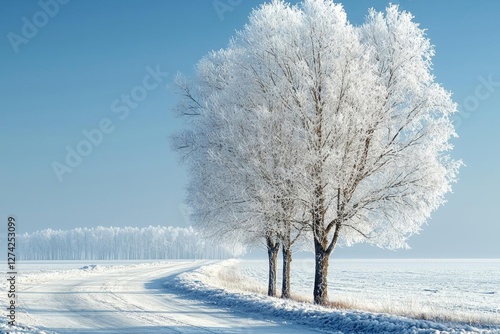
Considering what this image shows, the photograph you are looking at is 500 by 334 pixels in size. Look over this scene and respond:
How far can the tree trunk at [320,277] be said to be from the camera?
19.5 meters

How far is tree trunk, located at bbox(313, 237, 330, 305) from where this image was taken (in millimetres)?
19453

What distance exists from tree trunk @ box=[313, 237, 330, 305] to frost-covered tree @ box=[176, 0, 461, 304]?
41 millimetres

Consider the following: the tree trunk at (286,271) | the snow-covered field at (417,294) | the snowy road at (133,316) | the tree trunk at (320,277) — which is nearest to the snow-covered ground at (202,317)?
the snowy road at (133,316)

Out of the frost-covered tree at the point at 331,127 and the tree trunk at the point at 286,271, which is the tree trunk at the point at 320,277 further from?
the tree trunk at the point at 286,271

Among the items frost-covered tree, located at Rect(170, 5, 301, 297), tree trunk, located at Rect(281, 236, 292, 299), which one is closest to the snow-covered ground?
frost-covered tree, located at Rect(170, 5, 301, 297)

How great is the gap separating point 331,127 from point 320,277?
20.1 ft

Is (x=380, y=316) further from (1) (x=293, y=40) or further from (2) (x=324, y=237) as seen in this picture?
(1) (x=293, y=40)

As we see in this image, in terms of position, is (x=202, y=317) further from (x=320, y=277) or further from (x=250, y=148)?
(x=250, y=148)

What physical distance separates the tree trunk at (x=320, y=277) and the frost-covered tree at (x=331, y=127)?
0.14ft

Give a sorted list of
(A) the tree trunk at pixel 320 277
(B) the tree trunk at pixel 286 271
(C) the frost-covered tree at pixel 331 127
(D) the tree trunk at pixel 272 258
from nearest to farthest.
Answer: (C) the frost-covered tree at pixel 331 127, (A) the tree trunk at pixel 320 277, (B) the tree trunk at pixel 286 271, (D) the tree trunk at pixel 272 258

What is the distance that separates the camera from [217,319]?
587 inches

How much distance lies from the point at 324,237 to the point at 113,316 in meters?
8.81

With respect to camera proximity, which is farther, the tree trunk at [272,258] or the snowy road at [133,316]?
the tree trunk at [272,258]

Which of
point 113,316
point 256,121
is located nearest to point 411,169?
point 256,121
